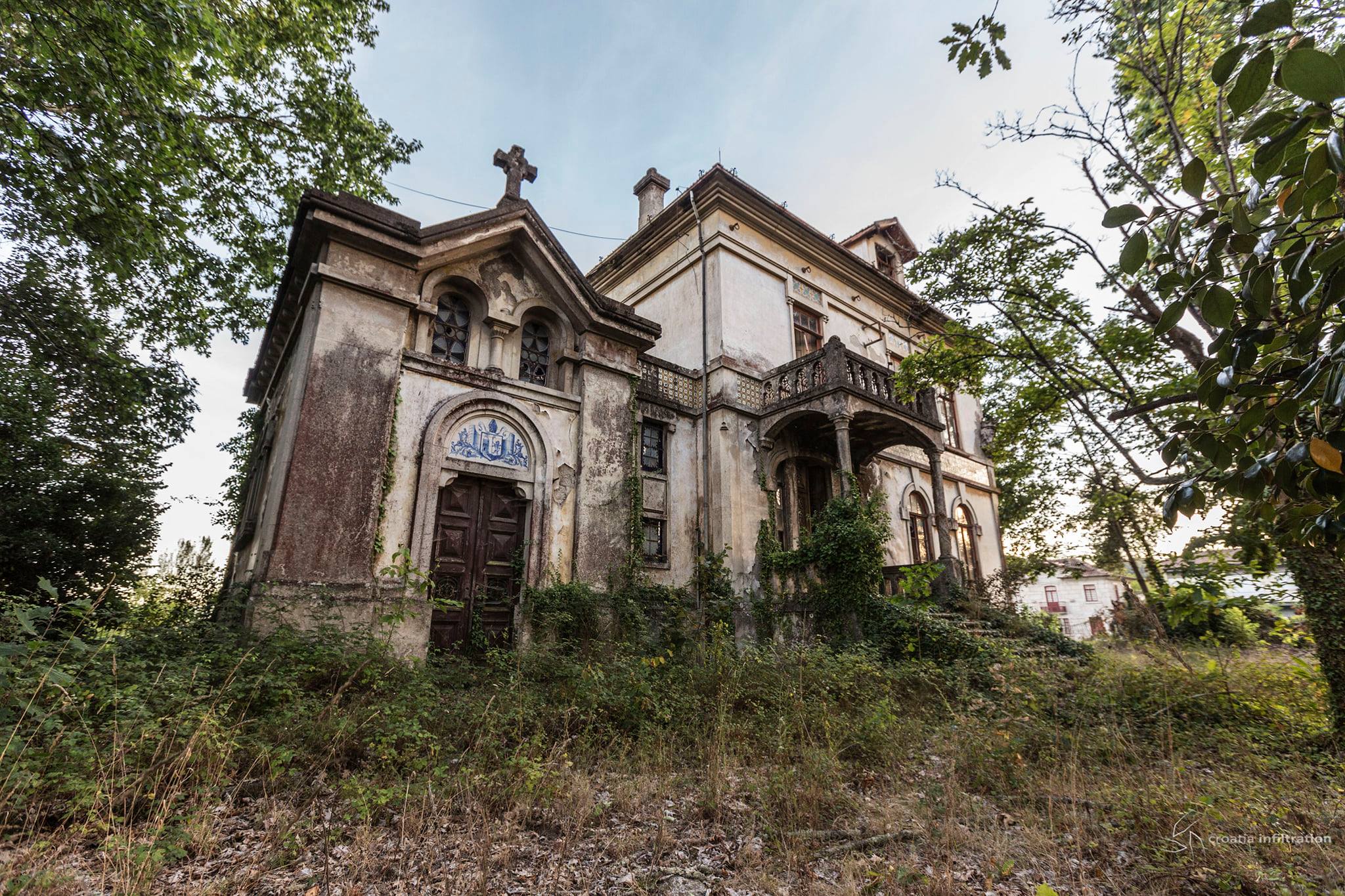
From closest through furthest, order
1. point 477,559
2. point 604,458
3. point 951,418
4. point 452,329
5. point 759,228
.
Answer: point 477,559 < point 452,329 < point 604,458 < point 759,228 < point 951,418

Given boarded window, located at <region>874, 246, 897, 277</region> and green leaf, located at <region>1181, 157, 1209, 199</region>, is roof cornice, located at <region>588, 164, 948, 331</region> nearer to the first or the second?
boarded window, located at <region>874, 246, 897, 277</region>

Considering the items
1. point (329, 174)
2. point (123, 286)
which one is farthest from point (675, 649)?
point (123, 286)

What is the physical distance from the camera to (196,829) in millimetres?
3443

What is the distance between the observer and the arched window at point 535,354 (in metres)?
10.2

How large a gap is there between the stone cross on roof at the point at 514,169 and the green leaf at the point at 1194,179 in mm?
10441

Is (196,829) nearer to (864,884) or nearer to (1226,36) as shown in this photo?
(864,884)

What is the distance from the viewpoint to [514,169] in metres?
10.6

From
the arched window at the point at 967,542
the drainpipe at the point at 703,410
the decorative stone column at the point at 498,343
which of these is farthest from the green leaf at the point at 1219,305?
the arched window at the point at 967,542

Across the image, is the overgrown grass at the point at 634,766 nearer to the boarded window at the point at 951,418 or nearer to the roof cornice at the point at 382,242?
the roof cornice at the point at 382,242

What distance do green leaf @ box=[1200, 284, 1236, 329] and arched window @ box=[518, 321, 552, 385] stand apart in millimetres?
9454

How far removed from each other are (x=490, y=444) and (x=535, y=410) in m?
0.96

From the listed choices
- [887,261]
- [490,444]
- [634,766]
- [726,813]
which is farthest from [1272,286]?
[887,261]

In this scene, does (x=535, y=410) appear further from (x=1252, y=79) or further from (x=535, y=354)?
(x=1252, y=79)

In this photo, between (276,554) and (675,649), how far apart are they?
568 centimetres
